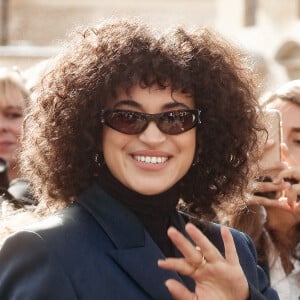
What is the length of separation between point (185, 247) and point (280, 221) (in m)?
1.39

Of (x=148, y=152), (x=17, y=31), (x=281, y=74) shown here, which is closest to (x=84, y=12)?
(x=17, y=31)

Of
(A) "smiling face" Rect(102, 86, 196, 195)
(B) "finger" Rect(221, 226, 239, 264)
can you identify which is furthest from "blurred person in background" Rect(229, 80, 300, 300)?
(B) "finger" Rect(221, 226, 239, 264)

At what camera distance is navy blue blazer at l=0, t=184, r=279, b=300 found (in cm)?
239

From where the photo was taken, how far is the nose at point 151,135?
262cm

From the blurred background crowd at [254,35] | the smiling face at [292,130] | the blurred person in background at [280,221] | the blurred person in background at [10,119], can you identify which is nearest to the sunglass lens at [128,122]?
the blurred person in background at [280,221]

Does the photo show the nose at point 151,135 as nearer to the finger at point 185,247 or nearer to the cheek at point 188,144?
the cheek at point 188,144

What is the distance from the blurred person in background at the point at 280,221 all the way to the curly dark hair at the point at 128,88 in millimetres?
552

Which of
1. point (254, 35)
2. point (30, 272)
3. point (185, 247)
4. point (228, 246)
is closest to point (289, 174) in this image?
point (228, 246)

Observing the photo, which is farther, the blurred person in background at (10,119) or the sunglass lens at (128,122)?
the blurred person in background at (10,119)

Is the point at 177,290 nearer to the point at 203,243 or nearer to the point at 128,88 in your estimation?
the point at 203,243

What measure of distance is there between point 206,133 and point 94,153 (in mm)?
351

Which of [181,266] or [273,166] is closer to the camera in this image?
[181,266]

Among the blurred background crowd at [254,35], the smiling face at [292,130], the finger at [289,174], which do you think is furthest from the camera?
the blurred background crowd at [254,35]

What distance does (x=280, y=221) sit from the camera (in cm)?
369
